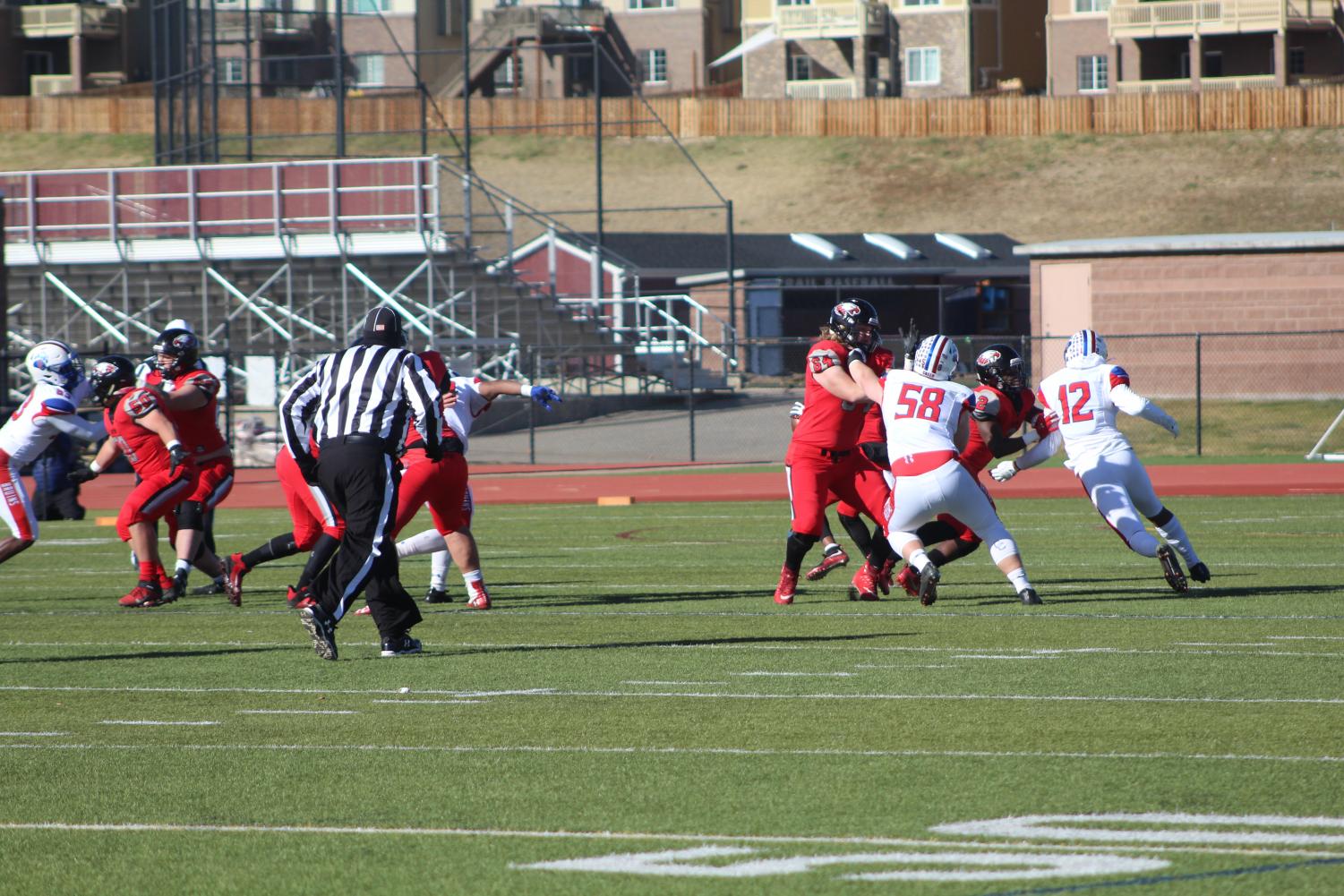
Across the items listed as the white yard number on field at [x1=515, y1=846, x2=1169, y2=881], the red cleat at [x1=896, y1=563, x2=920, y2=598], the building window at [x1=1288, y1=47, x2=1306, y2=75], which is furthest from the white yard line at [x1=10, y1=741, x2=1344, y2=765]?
the building window at [x1=1288, y1=47, x2=1306, y2=75]

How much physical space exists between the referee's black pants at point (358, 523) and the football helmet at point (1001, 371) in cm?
481

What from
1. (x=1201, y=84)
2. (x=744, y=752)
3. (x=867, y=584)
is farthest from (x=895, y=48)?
(x=744, y=752)

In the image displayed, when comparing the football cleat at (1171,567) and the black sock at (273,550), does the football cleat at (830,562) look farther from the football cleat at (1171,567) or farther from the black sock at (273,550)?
the black sock at (273,550)

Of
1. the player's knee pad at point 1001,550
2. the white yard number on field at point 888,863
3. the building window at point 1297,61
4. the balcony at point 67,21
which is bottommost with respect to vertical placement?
the white yard number on field at point 888,863

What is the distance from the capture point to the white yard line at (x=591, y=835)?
5598 millimetres

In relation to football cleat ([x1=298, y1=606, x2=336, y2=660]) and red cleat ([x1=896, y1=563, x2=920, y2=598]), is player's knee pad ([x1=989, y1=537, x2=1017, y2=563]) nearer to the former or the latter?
red cleat ([x1=896, y1=563, x2=920, y2=598])

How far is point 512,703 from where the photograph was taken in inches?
343

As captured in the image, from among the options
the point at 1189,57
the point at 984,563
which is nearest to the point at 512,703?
the point at 984,563

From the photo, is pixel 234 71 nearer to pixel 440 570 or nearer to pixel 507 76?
pixel 507 76

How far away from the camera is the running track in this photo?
78.6 feet

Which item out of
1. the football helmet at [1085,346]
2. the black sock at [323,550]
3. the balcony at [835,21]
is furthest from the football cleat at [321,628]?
the balcony at [835,21]

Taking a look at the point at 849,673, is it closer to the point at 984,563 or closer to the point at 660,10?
the point at 984,563

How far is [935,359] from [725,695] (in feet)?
12.9

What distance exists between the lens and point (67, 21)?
8612cm
